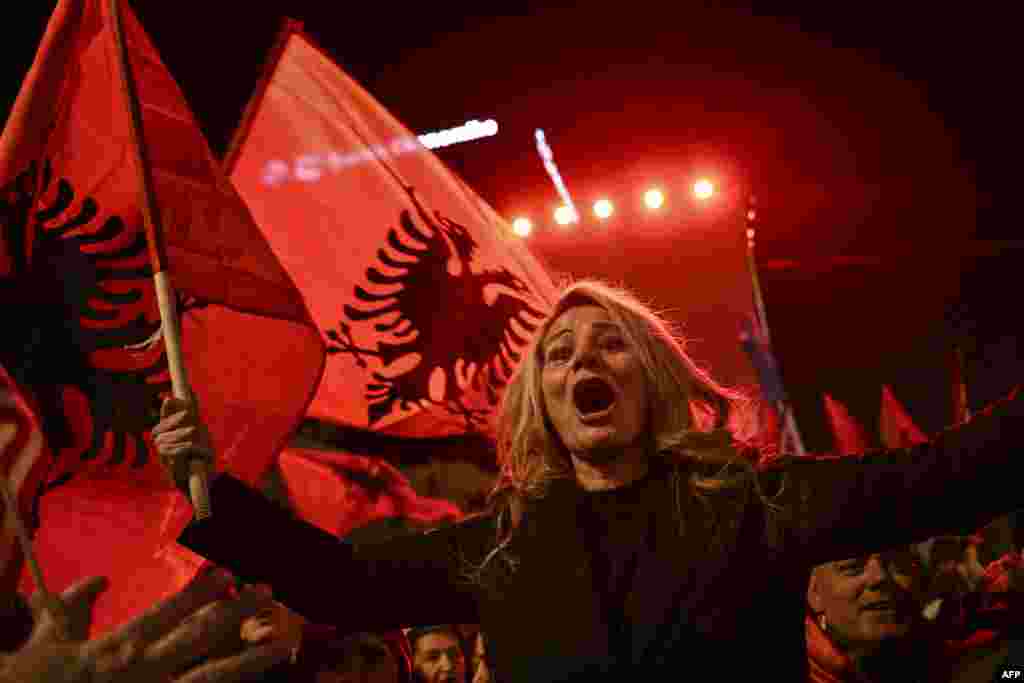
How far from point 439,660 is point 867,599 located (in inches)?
67.5

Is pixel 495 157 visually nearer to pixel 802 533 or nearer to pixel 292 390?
pixel 292 390

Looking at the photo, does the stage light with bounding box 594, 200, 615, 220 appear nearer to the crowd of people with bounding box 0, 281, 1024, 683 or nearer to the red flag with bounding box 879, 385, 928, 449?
the red flag with bounding box 879, 385, 928, 449

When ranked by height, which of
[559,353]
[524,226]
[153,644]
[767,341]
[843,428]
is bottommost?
[843,428]

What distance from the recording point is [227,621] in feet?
→ 7.73

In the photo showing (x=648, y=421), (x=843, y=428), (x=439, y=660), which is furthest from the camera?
(x=843, y=428)

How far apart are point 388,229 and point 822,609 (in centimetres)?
255

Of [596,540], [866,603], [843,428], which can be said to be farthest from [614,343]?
[843,428]

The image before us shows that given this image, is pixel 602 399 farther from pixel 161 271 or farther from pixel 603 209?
pixel 603 209

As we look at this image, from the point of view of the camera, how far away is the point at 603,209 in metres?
9.40

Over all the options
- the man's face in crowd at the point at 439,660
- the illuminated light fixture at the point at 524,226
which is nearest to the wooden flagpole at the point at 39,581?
the man's face in crowd at the point at 439,660

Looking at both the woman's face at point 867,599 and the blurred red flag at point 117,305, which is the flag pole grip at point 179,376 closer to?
the blurred red flag at point 117,305

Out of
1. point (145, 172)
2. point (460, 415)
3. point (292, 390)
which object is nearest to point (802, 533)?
point (145, 172)

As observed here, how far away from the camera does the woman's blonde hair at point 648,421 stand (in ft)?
6.85

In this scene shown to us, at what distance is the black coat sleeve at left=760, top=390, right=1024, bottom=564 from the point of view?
171cm
